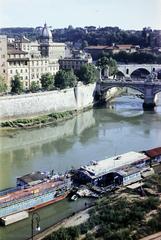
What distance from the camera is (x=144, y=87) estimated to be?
1040 centimetres

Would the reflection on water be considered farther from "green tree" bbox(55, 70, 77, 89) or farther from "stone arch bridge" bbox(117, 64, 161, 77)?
"stone arch bridge" bbox(117, 64, 161, 77)

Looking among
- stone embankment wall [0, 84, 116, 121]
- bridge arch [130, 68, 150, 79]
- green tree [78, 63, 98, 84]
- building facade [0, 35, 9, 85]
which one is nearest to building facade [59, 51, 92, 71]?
green tree [78, 63, 98, 84]

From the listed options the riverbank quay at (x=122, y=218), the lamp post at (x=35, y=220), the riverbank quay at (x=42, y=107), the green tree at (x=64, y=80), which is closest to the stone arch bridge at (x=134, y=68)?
the riverbank quay at (x=42, y=107)

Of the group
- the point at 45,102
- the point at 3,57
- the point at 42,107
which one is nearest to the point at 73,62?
the point at 3,57

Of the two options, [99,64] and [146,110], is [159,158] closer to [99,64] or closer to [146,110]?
[146,110]

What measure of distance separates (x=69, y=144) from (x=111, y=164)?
1.66 metres

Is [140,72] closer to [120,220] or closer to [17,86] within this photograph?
[17,86]

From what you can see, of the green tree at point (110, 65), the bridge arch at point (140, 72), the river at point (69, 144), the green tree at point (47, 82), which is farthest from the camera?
the bridge arch at point (140, 72)

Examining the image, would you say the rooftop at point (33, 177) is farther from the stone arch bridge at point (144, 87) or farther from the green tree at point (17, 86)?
the stone arch bridge at point (144, 87)

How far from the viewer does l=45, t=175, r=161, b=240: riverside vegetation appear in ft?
11.7

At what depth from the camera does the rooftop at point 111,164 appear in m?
5.06

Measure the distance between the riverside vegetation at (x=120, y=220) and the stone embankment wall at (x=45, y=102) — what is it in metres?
3.65

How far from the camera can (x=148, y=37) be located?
18.0 meters

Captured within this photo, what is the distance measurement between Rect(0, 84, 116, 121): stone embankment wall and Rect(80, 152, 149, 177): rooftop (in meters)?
2.67
